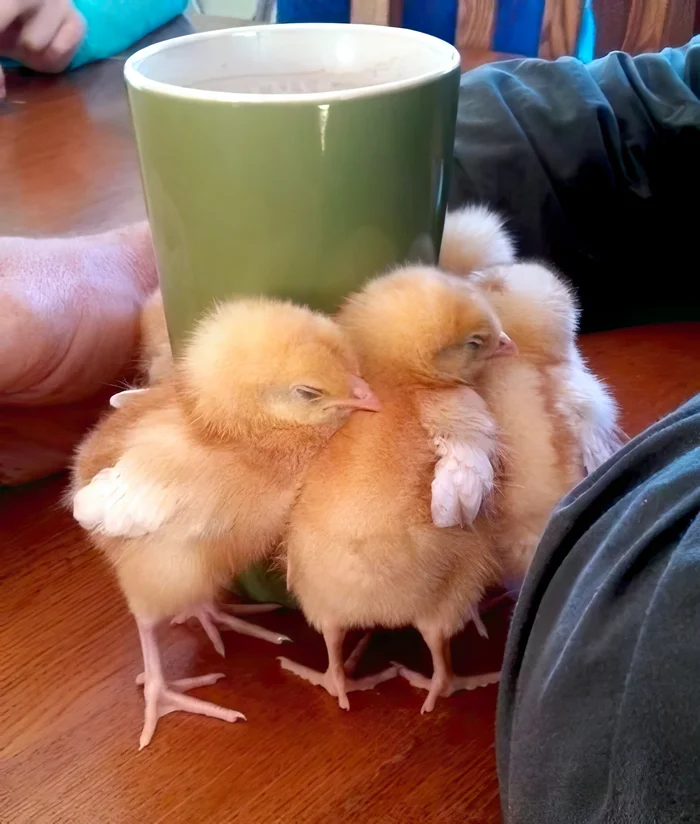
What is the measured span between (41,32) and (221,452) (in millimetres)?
907

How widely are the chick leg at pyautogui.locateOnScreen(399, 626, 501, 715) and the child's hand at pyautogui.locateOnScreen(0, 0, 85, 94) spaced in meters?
0.95

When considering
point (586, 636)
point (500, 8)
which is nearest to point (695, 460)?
point (586, 636)

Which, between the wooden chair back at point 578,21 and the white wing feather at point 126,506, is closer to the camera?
the white wing feather at point 126,506

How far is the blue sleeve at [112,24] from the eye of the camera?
110 centimetres

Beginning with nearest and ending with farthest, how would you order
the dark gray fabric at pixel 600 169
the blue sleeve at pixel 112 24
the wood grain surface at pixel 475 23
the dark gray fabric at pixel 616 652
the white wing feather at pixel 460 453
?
the dark gray fabric at pixel 616 652 < the white wing feather at pixel 460 453 < the dark gray fabric at pixel 600 169 < the blue sleeve at pixel 112 24 < the wood grain surface at pixel 475 23

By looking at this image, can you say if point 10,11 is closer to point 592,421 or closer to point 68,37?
point 68,37

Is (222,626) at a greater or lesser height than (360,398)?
lesser

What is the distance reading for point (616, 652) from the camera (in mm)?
211

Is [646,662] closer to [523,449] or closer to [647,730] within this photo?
[647,730]

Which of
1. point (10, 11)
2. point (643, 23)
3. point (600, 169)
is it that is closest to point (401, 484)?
point (600, 169)

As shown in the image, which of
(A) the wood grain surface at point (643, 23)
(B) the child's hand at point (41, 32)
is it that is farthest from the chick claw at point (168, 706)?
(A) the wood grain surface at point (643, 23)

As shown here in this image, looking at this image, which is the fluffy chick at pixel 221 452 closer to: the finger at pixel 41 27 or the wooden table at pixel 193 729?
the wooden table at pixel 193 729

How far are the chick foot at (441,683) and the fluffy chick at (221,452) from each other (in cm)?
8

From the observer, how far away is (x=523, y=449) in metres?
0.37
